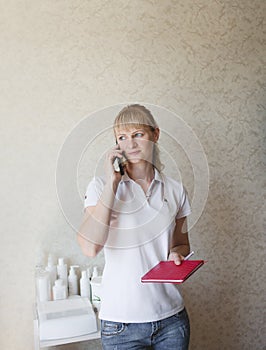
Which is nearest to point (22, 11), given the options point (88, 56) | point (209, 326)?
point (88, 56)

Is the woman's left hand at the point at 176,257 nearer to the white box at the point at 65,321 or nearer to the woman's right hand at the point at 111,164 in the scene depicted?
the woman's right hand at the point at 111,164

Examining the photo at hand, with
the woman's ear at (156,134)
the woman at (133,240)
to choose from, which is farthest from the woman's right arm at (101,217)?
the woman's ear at (156,134)

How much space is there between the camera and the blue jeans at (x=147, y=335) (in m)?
1.14

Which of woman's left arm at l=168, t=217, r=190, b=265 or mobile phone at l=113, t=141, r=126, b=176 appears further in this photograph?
woman's left arm at l=168, t=217, r=190, b=265

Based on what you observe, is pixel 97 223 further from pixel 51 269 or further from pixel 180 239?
pixel 51 269

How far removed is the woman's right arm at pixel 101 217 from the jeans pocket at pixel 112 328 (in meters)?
0.19

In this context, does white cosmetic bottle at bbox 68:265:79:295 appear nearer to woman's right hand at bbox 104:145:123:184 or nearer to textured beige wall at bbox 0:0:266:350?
textured beige wall at bbox 0:0:266:350

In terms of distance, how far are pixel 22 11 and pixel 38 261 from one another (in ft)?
3.38

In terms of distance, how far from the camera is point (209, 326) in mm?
2004

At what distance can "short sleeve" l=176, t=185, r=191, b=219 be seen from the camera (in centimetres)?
131

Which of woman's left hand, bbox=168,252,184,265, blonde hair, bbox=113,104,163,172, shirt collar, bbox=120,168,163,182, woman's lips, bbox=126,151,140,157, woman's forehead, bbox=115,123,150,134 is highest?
blonde hair, bbox=113,104,163,172

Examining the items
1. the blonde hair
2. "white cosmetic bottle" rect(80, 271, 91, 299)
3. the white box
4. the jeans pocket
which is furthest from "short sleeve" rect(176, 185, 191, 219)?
"white cosmetic bottle" rect(80, 271, 91, 299)

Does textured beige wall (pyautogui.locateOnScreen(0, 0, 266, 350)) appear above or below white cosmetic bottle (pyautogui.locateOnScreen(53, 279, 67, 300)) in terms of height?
above

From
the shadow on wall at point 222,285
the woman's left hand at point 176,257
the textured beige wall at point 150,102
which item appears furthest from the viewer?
the shadow on wall at point 222,285
